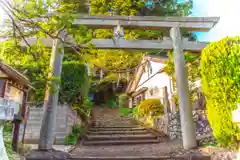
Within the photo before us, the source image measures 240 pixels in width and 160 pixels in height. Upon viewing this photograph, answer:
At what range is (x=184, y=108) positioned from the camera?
202 inches

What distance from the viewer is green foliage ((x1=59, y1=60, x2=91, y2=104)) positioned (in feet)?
23.3

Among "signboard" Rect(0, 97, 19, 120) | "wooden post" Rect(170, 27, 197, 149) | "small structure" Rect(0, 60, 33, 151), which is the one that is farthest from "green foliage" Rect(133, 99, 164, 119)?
"signboard" Rect(0, 97, 19, 120)

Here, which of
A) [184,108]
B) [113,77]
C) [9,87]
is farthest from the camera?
[113,77]

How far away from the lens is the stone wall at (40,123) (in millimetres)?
6145

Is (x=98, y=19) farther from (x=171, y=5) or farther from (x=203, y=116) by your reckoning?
(x=171, y=5)

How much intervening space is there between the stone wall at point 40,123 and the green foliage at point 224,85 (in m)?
4.58

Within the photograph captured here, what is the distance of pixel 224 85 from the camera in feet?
11.7

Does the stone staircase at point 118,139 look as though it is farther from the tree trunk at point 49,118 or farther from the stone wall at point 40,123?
the tree trunk at point 49,118

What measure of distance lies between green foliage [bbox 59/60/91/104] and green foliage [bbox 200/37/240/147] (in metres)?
4.66

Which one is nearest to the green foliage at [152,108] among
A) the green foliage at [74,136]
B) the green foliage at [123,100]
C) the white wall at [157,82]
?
the white wall at [157,82]

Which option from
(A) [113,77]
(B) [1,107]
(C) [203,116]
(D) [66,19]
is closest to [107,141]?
(C) [203,116]

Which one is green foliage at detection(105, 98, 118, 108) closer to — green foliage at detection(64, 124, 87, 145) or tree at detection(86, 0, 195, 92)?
tree at detection(86, 0, 195, 92)

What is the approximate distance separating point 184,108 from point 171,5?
1248cm

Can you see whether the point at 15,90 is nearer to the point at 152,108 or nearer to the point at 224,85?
the point at 224,85
